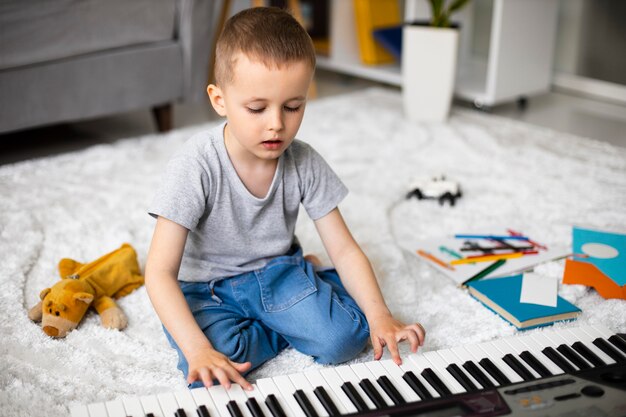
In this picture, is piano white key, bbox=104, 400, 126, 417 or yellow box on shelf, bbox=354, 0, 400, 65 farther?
yellow box on shelf, bbox=354, 0, 400, 65

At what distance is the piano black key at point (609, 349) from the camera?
0.94 m

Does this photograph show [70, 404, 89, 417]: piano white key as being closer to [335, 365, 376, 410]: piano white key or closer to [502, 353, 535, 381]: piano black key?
[335, 365, 376, 410]: piano white key

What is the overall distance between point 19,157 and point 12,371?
4.13 ft

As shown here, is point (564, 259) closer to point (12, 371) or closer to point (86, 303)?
point (86, 303)

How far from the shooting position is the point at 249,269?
1.20m

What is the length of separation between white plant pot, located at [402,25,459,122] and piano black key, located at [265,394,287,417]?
5.90 ft

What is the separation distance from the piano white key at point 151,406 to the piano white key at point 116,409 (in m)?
0.02

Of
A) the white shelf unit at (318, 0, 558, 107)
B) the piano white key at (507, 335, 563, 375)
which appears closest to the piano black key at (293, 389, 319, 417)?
the piano white key at (507, 335, 563, 375)

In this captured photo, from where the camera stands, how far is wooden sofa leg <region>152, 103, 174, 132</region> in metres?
2.37

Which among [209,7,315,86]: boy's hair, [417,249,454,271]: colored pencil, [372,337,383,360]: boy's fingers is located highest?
[209,7,315,86]: boy's hair

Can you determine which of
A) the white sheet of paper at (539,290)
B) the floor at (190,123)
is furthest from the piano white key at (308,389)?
the floor at (190,123)

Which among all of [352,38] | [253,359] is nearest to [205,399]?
[253,359]

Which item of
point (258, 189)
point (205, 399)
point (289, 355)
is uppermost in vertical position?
point (258, 189)

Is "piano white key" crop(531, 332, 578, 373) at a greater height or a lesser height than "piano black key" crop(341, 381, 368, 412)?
greater
